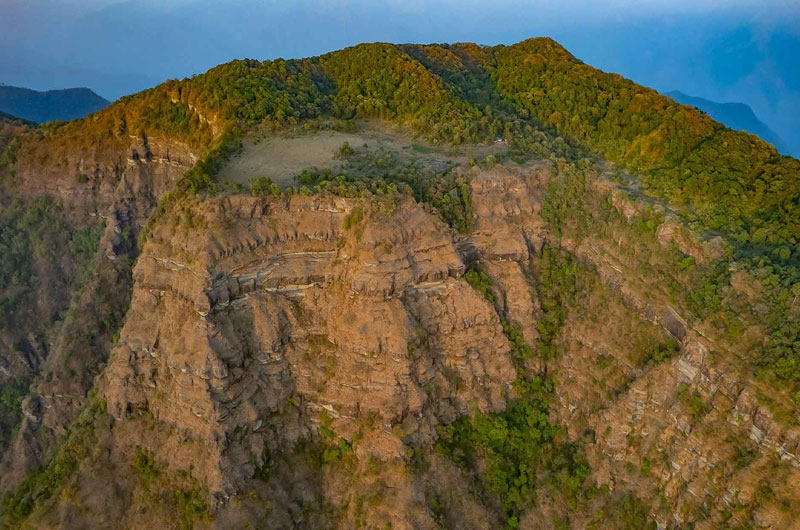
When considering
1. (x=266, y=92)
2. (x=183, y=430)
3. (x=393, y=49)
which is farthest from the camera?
(x=393, y=49)

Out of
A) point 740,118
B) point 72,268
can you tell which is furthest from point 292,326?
point 740,118

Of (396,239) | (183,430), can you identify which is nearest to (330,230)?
(396,239)

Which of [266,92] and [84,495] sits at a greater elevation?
[266,92]

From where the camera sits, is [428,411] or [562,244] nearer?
[428,411]

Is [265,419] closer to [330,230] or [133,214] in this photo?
[330,230]

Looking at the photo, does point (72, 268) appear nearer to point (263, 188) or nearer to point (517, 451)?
point (263, 188)

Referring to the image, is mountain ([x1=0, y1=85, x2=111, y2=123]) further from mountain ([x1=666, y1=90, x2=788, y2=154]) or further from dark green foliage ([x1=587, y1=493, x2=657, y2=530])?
mountain ([x1=666, y1=90, x2=788, y2=154])

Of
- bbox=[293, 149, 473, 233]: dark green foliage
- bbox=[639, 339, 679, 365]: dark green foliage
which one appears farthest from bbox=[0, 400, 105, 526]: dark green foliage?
bbox=[639, 339, 679, 365]: dark green foliage
